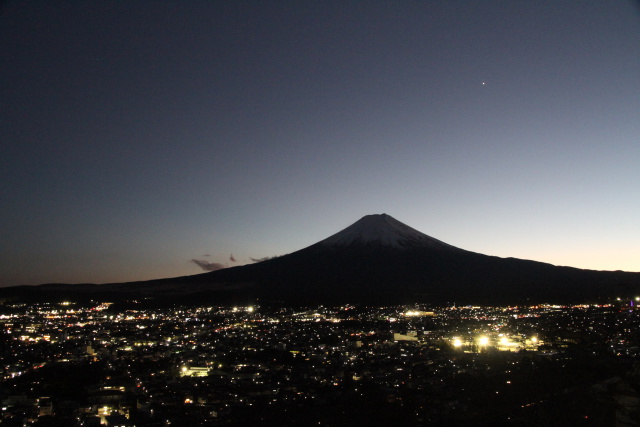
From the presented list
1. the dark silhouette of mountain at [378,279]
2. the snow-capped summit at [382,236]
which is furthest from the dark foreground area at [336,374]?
the snow-capped summit at [382,236]

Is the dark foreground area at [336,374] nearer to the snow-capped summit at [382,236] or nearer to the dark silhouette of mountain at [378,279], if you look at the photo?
the dark silhouette of mountain at [378,279]

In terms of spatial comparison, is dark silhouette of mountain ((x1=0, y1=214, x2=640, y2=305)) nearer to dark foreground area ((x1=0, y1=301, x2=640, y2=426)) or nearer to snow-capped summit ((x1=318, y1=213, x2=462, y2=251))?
snow-capped summit ((x1=318, y1=213, x2=462, y2=251))

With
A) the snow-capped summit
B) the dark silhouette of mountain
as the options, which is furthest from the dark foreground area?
the snow-capped summit

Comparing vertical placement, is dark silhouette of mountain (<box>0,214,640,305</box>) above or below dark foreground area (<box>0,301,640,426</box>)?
above

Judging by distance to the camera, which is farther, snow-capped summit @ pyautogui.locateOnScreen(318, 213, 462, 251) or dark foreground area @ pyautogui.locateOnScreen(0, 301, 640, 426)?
snow-capped summit @ pyautogui.locateOnScreen(318, 213, 462, 251)

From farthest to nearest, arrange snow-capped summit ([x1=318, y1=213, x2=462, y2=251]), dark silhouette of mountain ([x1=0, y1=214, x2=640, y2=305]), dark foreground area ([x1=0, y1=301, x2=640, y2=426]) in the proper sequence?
1. snow-capped summit ([x1=318, y1=213, x2=462, y2=251])
2. dark silhouette of mountain ([x1=0, y1=214, x2=640, y2=305])
3. dark foreground area ([x1=0, y1=301, x2=640, y2=426])

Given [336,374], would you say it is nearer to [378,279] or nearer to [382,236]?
[378,279]
